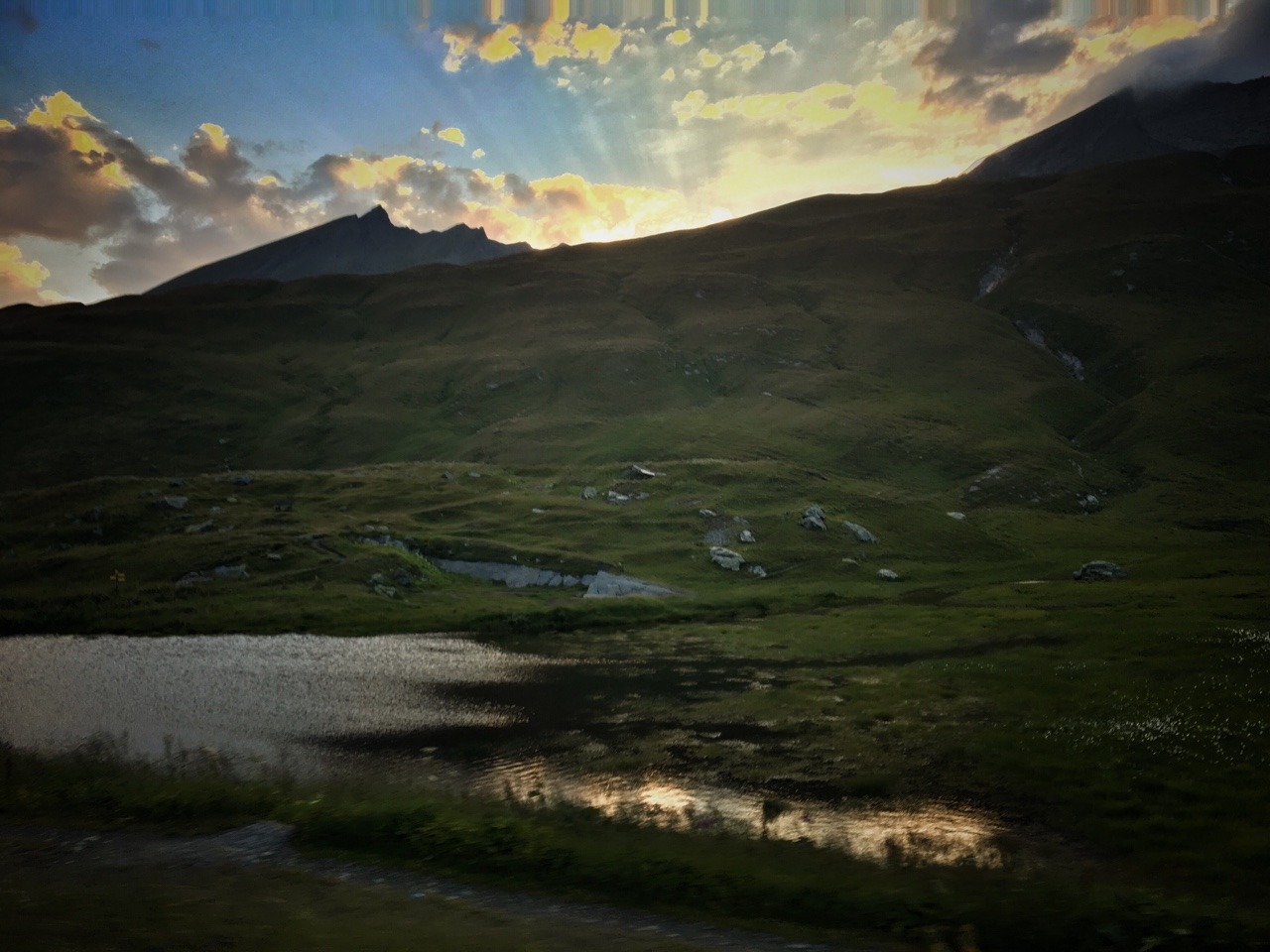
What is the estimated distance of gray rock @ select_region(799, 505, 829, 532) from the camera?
106m

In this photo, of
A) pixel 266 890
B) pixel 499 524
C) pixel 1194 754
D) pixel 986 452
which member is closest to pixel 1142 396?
pixel 986 452

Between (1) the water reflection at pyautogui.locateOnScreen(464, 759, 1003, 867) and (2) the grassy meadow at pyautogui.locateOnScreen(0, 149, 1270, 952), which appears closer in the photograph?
(2) the grassy meadow at pyautogui.locateOnScreen(0, 149, 1270, 952)

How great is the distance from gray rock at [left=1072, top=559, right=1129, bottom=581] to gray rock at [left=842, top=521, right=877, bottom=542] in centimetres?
2449

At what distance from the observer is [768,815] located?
91.0 ft

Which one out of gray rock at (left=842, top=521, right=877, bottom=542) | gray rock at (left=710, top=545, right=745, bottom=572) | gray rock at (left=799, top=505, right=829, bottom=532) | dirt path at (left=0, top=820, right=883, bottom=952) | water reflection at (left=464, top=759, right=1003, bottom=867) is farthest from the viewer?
gray rock at (left=799, top=505, right=829, bottom=532)

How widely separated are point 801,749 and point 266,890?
21.6 meters

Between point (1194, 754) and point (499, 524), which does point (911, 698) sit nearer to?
point (1194, 754)

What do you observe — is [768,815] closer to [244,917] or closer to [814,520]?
[244,917]

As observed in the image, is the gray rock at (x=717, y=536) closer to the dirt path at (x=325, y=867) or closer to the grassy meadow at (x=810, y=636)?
the grassy meadow at (x=810, y=636)

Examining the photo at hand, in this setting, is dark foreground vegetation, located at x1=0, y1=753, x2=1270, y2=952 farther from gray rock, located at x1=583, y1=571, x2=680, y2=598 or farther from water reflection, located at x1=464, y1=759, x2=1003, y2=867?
gray rock, located at x1=583, y1=571, x2=680, y2=598

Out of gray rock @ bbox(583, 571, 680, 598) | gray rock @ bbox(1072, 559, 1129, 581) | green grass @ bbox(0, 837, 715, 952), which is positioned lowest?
gray rock @ bbox(1072, 559, 1129, 581)

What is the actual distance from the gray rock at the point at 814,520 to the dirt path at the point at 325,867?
284 feet

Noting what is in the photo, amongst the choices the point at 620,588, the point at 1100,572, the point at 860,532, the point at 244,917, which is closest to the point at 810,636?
the point at 620,588

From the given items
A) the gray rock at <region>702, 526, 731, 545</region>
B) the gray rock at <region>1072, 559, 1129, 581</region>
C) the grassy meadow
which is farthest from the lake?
the gray rock at <region>1072, 559, 1129, 581</region>
